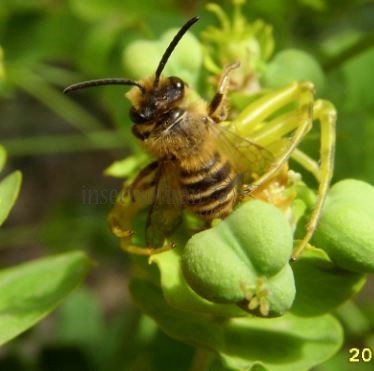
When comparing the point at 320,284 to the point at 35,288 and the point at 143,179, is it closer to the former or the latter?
the point at 143,179

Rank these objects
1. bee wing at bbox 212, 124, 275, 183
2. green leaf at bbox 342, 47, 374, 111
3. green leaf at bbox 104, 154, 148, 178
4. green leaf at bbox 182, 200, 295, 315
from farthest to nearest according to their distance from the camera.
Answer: green leaf at bbox 342, 47, 374, 111 → green leaf at bbox 104, 154, 148, 178 → bee wing at bbox 212, 124, 275, 183 → green leaf at bbox 182, 200, 295, 315

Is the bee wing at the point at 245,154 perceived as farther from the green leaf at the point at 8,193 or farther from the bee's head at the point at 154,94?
the green leaf at the point at 8,193

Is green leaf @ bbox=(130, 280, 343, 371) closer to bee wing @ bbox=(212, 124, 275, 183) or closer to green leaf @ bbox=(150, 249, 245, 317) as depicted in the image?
green leaf @ bbox=(150, 249, 245, 317)

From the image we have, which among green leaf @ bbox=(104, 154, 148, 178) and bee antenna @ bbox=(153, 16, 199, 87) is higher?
bee antenna @ bbox=(153, 16, 199, 87)

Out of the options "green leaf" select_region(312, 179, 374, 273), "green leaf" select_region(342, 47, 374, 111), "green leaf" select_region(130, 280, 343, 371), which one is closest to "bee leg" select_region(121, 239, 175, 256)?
"green leaf" select_region(130, 280, 343, 371)

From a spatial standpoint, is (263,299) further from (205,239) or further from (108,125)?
(108,125)

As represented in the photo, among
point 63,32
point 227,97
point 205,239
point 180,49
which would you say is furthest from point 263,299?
point 63,32

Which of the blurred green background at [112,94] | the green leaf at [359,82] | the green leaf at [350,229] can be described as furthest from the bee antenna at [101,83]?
the green leaf at [359,82]

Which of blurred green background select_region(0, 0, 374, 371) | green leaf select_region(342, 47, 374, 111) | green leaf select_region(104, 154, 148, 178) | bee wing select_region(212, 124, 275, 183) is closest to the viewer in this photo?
bee wing select_region(212, 124, 275, 183)

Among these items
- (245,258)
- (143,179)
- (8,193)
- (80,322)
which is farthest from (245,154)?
(80,322)
